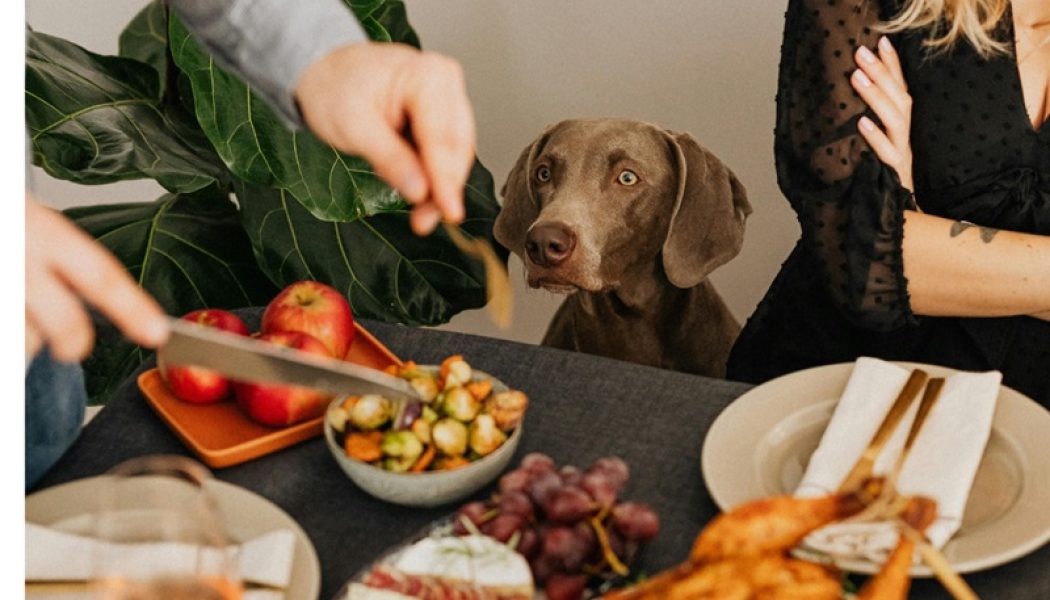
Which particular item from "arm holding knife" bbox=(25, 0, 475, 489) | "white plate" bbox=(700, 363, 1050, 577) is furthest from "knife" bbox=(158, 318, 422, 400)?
"white plate" bbox=(700, 363, 1050, 577)

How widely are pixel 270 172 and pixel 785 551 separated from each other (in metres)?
1.36

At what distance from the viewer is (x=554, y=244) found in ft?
5.41

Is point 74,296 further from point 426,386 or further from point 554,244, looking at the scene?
point 554,244

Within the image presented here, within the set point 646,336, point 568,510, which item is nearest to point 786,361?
point 646,336

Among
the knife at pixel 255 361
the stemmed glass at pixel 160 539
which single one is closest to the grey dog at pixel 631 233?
the knife at pixel 255 361

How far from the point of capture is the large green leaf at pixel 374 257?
6.63ft

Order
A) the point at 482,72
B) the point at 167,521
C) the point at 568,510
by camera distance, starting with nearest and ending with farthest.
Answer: the point at 167,521 → the point at 568,510 → the point at 482,72

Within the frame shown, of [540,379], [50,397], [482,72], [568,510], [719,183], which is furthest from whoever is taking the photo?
[482,72]

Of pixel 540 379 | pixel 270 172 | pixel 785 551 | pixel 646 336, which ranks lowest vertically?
pixel 646 336

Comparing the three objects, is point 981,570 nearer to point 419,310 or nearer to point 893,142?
point 893,142

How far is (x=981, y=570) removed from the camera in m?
0.82

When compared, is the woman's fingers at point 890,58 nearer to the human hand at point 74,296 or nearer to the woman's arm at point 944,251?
the woman's arm at point 944,251

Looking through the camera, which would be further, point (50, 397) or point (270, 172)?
point (270, 172)

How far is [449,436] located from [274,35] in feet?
1.26
